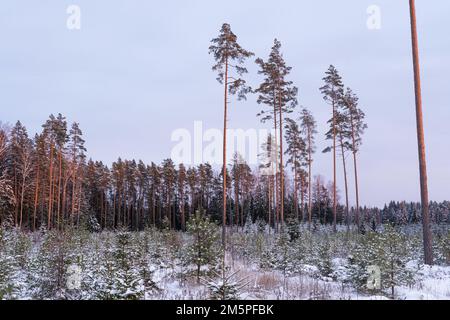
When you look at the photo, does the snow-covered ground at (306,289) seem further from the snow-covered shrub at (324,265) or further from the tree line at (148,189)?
the tree line at (148,189)

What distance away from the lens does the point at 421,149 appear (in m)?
13.5

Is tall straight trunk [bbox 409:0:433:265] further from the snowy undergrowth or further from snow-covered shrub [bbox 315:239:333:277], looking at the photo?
snow-covered shrub [bbox 315:239:333:277]

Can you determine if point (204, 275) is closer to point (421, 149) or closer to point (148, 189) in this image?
point (421, 149)

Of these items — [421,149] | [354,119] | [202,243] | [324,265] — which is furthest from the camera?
[354,119]

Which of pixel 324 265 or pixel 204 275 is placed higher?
pixel 204 275

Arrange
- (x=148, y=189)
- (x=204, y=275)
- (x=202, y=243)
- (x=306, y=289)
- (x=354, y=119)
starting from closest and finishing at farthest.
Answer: (x=306, y=289) < (x=204, y=275) < (x=202, y=243) < (x=354, y=119) < (x=148, y=189)

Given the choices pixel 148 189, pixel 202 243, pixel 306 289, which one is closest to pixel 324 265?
pixel 306 289

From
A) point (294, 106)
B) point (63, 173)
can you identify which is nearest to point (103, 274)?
point (294, 106)

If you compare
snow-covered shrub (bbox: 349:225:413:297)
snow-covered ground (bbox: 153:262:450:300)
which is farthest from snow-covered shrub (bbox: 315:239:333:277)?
snow-covered shrub (bbox: 349:225:413:297)

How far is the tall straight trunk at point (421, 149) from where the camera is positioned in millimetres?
13164

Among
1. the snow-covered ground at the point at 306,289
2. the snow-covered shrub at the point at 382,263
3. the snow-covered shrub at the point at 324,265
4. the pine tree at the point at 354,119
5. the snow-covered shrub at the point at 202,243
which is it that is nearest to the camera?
the snow-covered ground at the point at 306,289

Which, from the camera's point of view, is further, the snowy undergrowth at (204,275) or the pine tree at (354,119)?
the pine tree at (354,119)

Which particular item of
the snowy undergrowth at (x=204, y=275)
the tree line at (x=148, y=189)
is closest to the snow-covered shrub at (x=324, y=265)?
the snowy undergrowth at (x=204, y=275)
